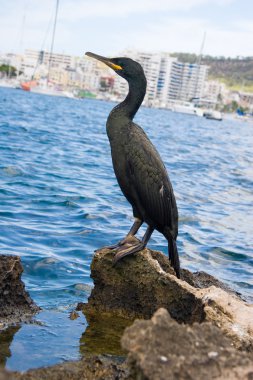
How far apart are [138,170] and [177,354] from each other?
2.62m

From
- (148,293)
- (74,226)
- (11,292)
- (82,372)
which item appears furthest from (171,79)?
(82,372)

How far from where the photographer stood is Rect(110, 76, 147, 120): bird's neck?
17.5ft

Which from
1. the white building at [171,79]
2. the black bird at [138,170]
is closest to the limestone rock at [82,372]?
the black bird at [138,170]

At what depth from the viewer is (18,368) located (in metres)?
3.90

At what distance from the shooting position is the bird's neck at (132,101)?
5.33 meters

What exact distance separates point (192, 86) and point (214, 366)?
19842 centimetres

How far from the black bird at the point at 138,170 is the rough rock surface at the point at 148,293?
14 centimetres

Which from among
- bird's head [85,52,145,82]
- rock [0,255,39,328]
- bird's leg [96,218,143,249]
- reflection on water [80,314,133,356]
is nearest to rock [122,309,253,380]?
reflection on water [80,314,133,356]

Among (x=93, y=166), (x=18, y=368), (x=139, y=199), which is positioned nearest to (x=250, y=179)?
(x=93, y=166)

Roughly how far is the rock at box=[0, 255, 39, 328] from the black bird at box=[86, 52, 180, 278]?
0.77 m

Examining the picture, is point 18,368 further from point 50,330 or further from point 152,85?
point 152,85

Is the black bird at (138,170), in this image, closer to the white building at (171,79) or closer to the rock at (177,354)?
the rock at (177,354)

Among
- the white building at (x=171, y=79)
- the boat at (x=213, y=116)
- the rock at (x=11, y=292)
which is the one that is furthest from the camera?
the white building at (x=171, y=79)

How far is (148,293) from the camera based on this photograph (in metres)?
5.07
